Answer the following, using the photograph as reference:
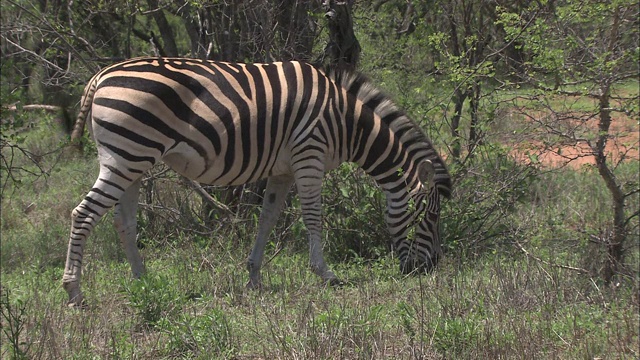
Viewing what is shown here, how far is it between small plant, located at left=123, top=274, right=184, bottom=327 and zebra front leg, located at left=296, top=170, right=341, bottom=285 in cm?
174

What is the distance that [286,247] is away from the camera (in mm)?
7688

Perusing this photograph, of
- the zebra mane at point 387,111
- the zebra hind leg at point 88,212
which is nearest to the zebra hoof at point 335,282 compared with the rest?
the zebra mane at point 387,111

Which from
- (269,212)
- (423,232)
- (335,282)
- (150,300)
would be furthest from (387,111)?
(150,300)

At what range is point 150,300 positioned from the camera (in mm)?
5164

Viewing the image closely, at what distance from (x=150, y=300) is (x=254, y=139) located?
1.93 meters

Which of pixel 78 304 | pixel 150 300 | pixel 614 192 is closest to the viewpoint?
pixel 150 300

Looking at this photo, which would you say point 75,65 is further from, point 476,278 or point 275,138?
point 476,278

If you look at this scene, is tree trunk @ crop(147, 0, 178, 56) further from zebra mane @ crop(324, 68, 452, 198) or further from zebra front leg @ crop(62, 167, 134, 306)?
zebra front leg @ crop(62, 167, 134, 306)

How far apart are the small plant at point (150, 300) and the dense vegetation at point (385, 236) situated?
0.01 m

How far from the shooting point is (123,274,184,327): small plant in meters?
5.14

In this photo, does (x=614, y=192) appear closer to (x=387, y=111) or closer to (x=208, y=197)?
(x=387, y=111)

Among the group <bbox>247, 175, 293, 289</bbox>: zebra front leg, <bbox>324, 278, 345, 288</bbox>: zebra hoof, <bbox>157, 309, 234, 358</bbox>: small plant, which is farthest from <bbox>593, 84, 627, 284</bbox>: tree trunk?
<bbox>157, 309, 234, 358</bbox>: small plant

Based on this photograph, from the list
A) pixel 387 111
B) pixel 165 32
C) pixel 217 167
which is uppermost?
pixel 165 32

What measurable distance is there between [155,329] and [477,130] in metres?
4.38
